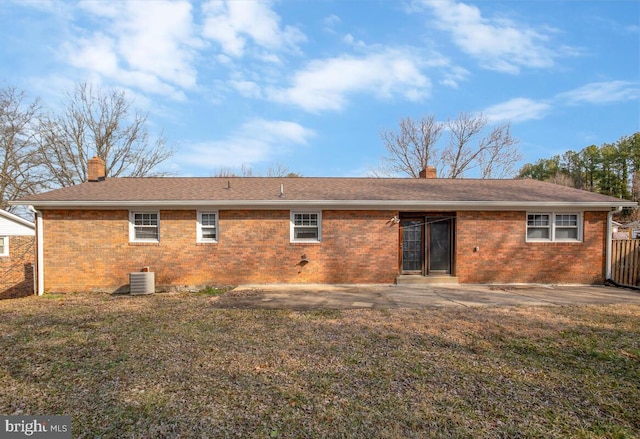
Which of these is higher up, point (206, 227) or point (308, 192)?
point (308, 192)

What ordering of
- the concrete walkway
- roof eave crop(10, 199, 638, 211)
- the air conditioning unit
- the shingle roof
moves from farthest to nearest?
the shingle roof → roof eave crop(10, 199, 638, 211) → the air conditioning unit → the concrete walkway

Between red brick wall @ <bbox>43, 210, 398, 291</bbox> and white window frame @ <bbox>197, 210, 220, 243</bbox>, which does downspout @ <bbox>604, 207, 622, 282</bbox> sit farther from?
white window frame @ <bbox>197, 210, 220, 243</bbox>

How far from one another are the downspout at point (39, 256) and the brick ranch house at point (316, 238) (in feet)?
0.11

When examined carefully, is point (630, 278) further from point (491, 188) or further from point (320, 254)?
point (320, 254)

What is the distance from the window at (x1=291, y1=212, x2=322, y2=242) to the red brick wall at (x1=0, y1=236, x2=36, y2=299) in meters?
14.1

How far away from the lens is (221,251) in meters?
10.6

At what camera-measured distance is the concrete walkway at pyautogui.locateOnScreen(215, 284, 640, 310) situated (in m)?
8.05

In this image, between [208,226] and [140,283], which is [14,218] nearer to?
[140,283]

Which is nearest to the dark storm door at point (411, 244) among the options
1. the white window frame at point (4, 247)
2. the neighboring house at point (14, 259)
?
the neighboring house at point (14, 259)

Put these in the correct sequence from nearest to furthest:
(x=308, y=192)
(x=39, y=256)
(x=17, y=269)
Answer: (x=39, y=256) → (x=308, y=192) → (x=17, y=269)

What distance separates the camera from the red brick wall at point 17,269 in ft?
52.4

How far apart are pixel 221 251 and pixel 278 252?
1.79m

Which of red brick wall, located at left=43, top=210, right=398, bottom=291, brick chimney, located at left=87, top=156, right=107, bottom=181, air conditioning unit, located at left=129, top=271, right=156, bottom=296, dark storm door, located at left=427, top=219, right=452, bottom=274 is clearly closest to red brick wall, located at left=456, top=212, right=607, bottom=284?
dark storm door, located at left=427, top=219, right=452, bottom=274

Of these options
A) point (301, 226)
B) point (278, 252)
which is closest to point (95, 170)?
point (278, 252)
